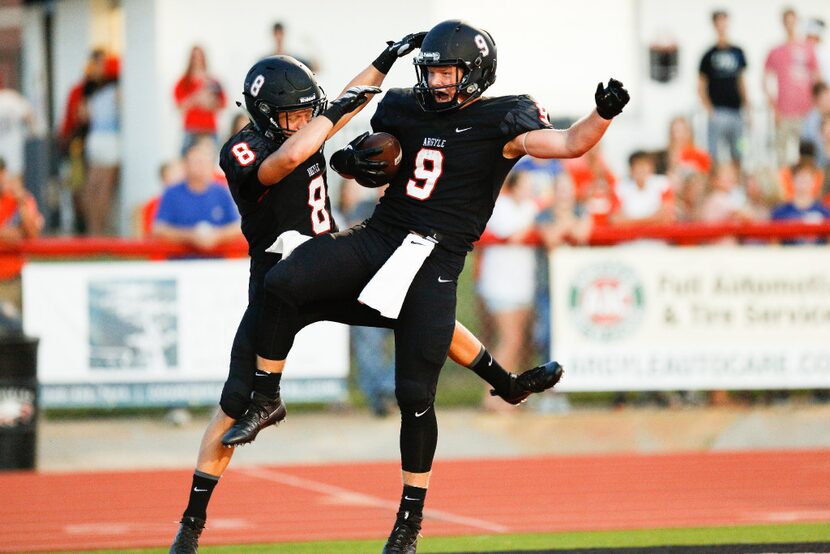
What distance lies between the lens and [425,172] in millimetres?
6449

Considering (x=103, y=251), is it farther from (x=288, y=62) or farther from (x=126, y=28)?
(x=126, y=28)

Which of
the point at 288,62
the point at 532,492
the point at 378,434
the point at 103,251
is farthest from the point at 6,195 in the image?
the point at 288,62

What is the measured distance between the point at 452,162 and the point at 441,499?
9.51 ft

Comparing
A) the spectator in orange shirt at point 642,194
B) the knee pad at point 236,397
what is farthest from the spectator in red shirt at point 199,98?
the knee pad at point 236,397

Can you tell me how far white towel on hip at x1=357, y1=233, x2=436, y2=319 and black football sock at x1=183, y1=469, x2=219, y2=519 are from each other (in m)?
1.09

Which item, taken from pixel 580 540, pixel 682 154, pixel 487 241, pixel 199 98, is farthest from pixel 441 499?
pixel 199 98


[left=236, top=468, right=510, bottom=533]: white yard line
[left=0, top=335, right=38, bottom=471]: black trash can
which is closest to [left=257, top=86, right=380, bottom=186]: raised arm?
[left=236, top=468, right=510, bottom=533]: white yard line

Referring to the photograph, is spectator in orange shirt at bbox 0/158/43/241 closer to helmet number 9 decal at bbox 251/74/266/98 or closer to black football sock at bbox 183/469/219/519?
black football sock at bbox 183/469/219/519

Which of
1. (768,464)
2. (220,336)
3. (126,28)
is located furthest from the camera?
(126,28)

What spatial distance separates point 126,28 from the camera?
15.6 meters

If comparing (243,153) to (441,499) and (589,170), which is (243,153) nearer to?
(441,499)

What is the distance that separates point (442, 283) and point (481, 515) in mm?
2216

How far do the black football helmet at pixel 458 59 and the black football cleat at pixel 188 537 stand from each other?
2.05 meters

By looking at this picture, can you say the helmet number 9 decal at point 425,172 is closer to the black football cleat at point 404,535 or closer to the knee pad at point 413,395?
the knee pad at point 413,395
